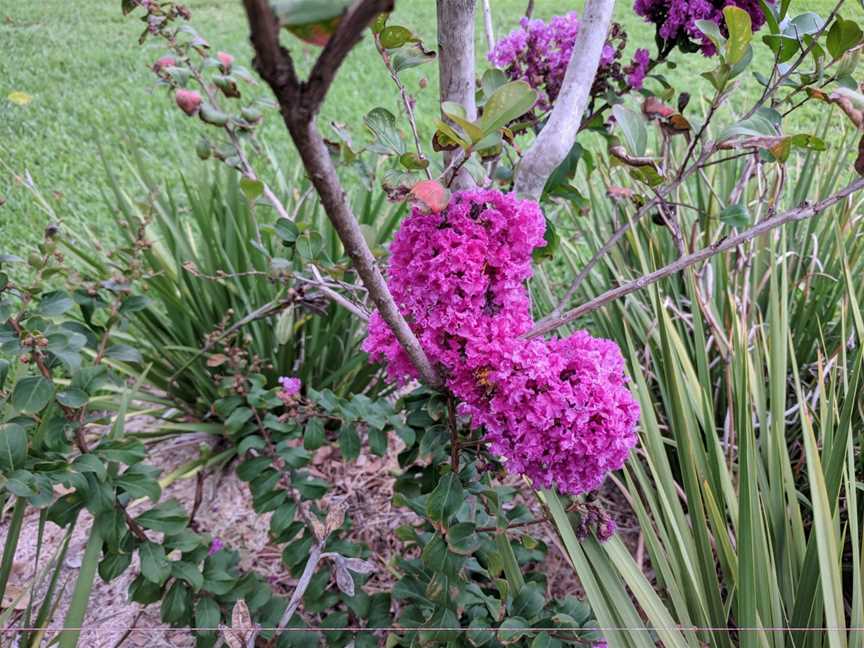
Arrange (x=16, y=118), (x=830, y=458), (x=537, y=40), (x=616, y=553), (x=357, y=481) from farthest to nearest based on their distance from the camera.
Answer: (x=16, y=118), (x=357, y=481), (x=537, y=40), (x=830, y=458), (x=616, y=553)

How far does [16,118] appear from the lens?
A: 1.82 metres

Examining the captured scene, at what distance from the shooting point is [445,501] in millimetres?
710

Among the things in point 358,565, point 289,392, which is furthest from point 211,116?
point 358,565

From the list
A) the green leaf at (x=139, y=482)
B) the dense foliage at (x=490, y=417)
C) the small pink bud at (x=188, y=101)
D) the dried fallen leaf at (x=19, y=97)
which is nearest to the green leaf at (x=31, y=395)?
the dense foliage at (x=490, y=417)

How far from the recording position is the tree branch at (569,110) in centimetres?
81

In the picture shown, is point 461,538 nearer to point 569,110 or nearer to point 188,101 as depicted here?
point 569,110

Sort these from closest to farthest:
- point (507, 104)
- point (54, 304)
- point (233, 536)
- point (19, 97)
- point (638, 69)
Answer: point (507, 104)
point (54, 304)
point (638, 69)
point (233, 536)
point (19, 97)

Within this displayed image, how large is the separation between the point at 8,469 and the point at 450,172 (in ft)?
1.99

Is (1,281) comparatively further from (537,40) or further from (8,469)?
(537,40)

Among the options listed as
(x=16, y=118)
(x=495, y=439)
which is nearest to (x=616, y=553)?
(x=495, y=439)

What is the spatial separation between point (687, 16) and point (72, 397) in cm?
101

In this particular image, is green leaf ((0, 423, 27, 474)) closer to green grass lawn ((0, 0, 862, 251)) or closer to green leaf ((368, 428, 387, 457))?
green leaf ((368, 428, 387, 457))

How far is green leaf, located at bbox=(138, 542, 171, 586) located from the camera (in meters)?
0.82

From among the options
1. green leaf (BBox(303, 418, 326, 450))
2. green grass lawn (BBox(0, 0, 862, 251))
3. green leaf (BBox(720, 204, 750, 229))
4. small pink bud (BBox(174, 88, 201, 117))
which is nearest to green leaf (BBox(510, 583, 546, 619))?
green leaf (BBox(303, 418, 326, 450))
